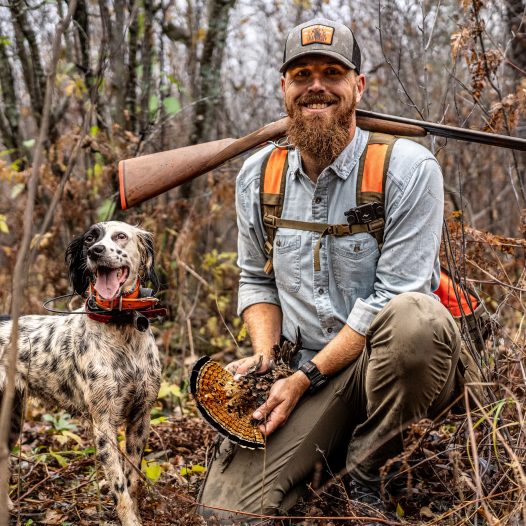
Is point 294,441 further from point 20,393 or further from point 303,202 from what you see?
point 20,393

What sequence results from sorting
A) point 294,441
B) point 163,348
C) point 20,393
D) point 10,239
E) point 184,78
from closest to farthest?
point 294,441
point 20,393
point 163,348
point 184,78
point 10,239

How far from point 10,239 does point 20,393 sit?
17.8 feet

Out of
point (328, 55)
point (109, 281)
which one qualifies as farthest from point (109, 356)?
point (328, 55)

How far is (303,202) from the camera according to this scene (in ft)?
11.8

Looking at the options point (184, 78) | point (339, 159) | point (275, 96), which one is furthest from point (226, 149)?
point (275, 96)

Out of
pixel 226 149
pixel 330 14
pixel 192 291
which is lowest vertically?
pixel 192 291

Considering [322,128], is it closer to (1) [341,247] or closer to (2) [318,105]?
(2) [318,105]

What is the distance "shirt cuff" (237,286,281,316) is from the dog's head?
0.48 metres

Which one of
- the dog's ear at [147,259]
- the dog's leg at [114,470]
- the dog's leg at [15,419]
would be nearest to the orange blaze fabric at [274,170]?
the dog's ear at [147,259]

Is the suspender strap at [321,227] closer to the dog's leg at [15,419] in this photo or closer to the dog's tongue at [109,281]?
the dog's tongue at [109,281]

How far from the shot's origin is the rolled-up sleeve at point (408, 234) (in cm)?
327

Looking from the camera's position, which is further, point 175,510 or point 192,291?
point 192,291

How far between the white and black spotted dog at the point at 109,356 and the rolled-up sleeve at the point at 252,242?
515 mm

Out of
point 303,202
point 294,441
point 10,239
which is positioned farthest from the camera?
point 10,239
